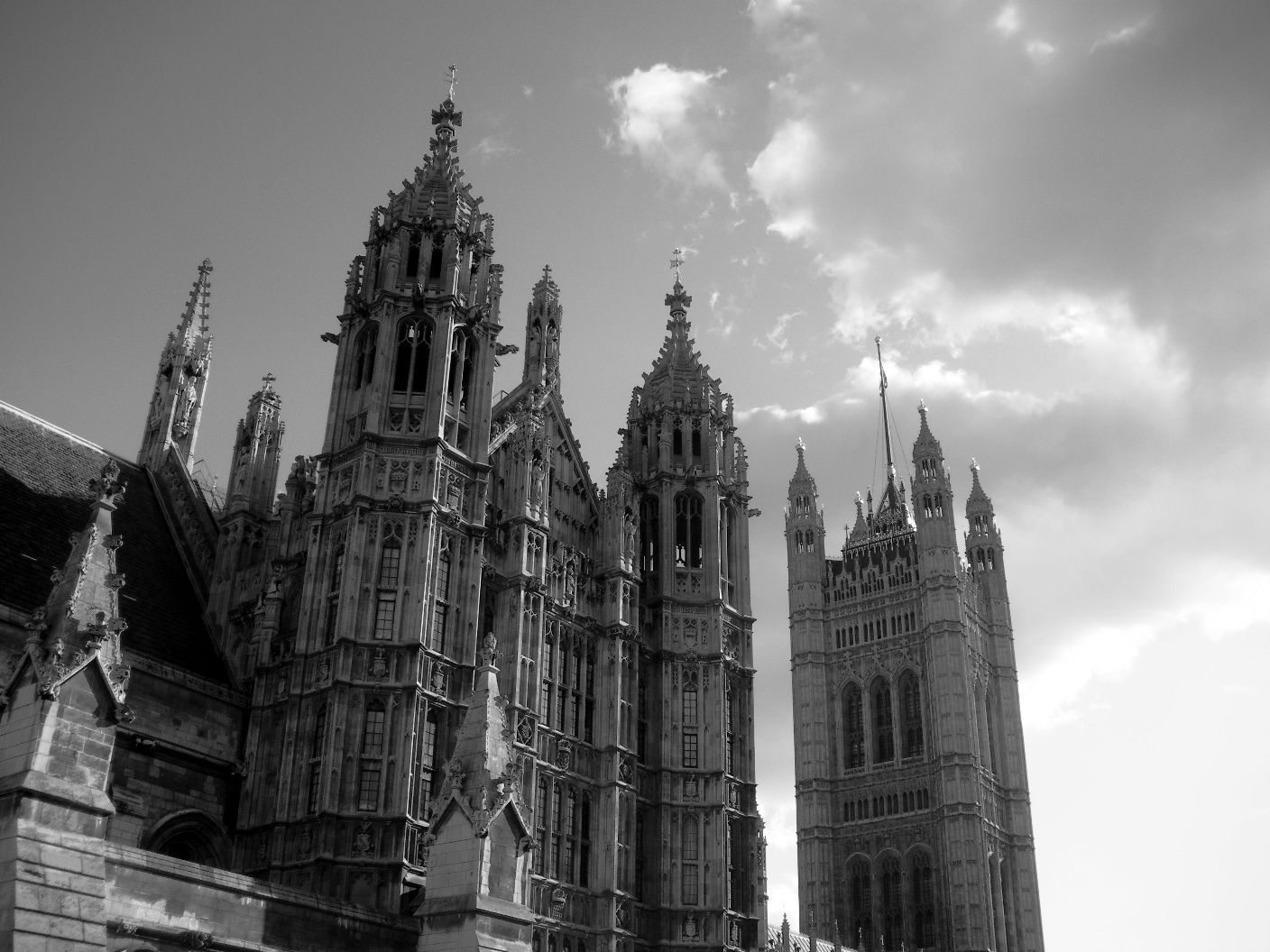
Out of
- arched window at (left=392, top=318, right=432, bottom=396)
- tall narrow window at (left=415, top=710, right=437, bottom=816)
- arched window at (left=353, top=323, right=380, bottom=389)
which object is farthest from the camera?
arched window at (left=353, top=323, right=380, bottom=389)

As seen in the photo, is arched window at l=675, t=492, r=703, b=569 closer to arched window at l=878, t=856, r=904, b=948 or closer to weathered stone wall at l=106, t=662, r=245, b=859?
weathered stone wall at l=106, t=662, r=245, b=859

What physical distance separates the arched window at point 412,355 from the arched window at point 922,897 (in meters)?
76.2

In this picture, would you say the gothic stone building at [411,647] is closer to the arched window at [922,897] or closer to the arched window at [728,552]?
the arched window at [728,552]

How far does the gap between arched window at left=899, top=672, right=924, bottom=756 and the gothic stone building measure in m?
66.5

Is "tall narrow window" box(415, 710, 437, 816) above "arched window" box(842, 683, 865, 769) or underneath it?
underneath

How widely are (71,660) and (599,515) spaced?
20.6 metres

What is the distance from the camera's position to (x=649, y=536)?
130ft

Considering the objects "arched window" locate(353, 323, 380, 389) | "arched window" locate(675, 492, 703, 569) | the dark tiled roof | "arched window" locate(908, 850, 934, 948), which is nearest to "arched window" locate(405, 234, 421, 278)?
"arched window" locate(353, 323, 380, 389)

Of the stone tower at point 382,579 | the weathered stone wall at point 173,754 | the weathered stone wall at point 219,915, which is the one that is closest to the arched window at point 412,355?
the stone tower at point 382,579

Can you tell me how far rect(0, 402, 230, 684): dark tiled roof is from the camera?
2823 cm

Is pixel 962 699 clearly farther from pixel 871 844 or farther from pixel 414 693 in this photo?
pixel 414 693

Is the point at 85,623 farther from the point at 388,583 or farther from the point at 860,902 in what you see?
the point at 860,902

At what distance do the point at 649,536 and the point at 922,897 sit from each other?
6758 centimetres

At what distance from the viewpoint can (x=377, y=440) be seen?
102 feet
